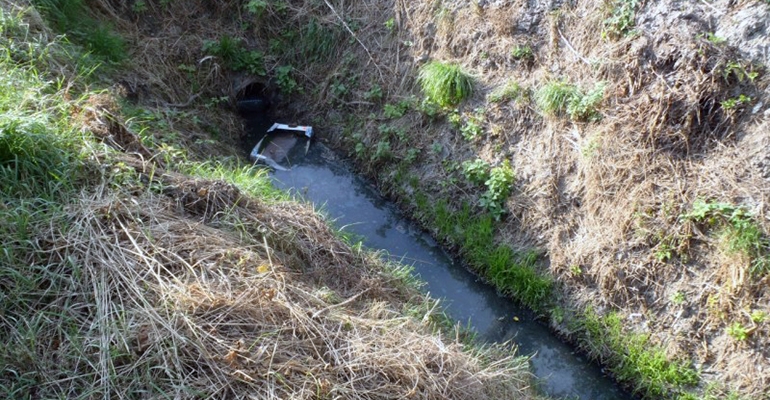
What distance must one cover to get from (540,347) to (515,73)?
2.47 m

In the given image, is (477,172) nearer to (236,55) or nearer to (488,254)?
(488,254)

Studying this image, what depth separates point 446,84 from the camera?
6.58 metres

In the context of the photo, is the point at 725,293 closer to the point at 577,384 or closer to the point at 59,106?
the point at 577,384

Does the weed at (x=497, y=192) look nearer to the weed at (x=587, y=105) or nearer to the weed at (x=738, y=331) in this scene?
the weed at (x=587, y=105)

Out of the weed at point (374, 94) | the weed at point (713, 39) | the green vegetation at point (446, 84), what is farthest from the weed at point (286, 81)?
the weed at point (713, 39)

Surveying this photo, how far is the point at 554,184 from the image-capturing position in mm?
5930

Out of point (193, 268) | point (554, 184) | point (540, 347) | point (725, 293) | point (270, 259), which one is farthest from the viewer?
point (554, 184)

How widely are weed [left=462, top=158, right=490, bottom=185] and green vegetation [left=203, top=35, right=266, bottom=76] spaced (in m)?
2.65

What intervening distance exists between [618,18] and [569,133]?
1.02 m

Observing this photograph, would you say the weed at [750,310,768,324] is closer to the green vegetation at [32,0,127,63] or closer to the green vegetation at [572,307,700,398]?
the green vegetation at [572,307,700,398]

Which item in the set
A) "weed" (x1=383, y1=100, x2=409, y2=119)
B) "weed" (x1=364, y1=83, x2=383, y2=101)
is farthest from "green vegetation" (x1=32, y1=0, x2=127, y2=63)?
"weed" (x1=383, y1=100, x2=409, y2=119)

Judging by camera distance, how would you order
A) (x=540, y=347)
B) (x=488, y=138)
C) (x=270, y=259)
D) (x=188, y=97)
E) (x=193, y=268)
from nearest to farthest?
(x=193, y=268)
(x=270, y=259)
(x=540, y=347)
(x=488, y=138)
(x=188, y=97)

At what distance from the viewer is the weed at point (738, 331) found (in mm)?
4840

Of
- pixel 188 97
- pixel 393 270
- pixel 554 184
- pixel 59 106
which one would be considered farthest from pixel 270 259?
pixel 188 97
